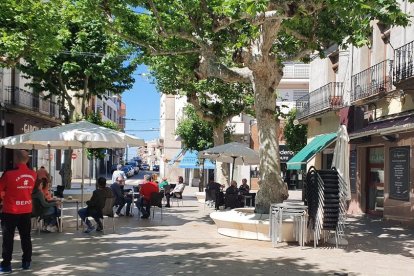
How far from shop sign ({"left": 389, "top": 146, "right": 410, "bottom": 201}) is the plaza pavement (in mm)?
2441

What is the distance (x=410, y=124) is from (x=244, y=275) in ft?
23.6

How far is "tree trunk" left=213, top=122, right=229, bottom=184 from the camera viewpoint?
76.5 ft

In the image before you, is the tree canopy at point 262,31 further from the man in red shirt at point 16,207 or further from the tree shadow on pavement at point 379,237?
the man in red shirt at point 16,207

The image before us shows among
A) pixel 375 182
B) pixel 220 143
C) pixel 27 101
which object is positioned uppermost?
pixel 27 101

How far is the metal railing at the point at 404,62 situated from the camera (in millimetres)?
13492

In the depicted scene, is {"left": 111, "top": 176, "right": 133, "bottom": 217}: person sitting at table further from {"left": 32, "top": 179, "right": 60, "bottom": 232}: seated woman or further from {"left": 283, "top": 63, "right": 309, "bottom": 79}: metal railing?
{"left": 283, "top": 63, "right": 309, "bottom": 79}: metal railing

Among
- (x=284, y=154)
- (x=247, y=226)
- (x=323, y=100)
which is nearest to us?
(x=247, y=226)

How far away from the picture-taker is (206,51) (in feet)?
40.4

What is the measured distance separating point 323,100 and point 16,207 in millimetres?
15197

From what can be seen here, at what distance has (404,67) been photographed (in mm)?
13812

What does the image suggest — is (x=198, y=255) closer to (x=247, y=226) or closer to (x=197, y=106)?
(x=247, y=226)

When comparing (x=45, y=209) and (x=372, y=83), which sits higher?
(x=372, y=83)

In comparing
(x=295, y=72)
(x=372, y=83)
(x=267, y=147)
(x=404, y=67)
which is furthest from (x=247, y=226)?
(x=295, y=72)

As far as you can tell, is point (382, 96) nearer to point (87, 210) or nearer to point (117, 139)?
point (117, 139)
